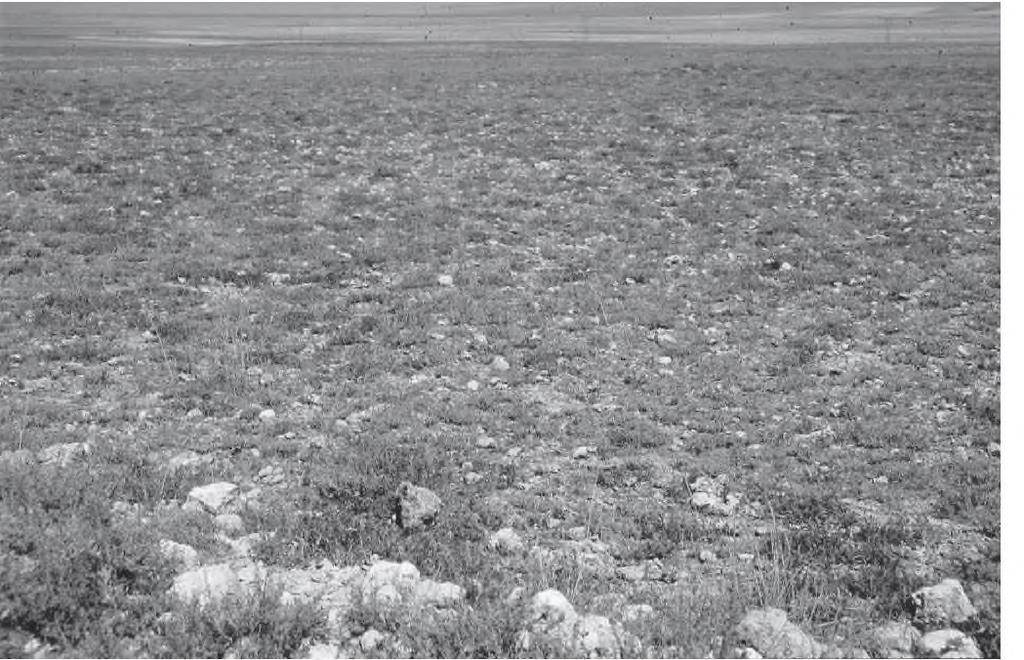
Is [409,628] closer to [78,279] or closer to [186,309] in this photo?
[186,309]

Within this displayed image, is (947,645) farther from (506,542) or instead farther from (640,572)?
(506,542)

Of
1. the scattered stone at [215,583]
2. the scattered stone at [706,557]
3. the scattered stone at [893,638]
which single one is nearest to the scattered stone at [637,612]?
the scattered stone at [706,557]

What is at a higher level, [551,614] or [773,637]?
[551,614]

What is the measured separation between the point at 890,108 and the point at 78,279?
35237 millimetres

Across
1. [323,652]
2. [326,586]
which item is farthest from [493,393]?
[323,652]

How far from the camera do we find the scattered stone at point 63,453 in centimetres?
904

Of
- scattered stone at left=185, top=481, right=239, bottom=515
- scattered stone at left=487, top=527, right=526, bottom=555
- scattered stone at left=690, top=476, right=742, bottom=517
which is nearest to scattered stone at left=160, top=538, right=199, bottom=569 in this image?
scattered stone at left=185, top=481, right=239, bottom=515

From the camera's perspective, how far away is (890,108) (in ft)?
126

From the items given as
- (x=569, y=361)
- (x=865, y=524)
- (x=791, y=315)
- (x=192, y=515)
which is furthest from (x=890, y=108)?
(x=192, y=515)

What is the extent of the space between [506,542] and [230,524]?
2615mm

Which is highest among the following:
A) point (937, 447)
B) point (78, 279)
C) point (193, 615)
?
point (78, 279)

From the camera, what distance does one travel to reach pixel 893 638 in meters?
6.56

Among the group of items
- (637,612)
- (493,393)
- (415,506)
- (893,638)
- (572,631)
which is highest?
(415,506)

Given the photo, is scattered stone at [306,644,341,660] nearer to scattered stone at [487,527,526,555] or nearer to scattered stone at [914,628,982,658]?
scattered stone at [487,527,526,555]
